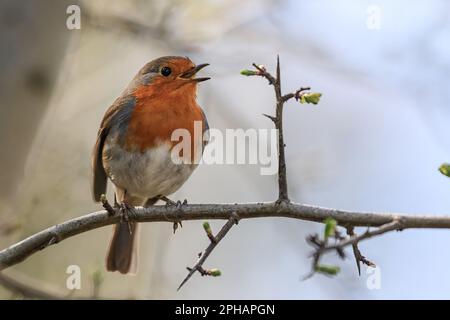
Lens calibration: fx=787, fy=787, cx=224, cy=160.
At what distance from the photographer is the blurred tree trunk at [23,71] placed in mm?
5090

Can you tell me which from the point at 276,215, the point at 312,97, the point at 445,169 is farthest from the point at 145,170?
the point at 445,169

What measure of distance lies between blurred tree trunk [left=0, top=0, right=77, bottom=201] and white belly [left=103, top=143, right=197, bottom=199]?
0.55m

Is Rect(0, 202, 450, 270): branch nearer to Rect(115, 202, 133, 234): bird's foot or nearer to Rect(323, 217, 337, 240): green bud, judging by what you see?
Rect(115, 202, 133, 234): bird's foot

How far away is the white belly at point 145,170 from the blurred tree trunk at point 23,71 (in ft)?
1.80

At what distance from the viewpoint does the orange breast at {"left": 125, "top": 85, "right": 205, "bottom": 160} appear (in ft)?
16.5

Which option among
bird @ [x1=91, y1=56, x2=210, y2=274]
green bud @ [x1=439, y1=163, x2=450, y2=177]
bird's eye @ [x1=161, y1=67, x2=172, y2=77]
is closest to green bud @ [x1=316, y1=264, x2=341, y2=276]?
green bud @ [x1=439, y1=163, x2=450, y2=177]

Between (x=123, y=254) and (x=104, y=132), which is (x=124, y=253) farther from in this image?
(x=104, y=132)

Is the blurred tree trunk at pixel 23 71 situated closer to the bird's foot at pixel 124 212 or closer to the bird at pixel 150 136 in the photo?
the bird at pixel 150 136

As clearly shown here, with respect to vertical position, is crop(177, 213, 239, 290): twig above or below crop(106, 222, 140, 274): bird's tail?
below

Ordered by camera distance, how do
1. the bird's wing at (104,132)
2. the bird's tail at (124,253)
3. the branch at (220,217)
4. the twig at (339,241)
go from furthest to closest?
the bird's tail at (124,253) → the bird's wing at (104,132) → the branch at (220,217) → the twig at (339,241)

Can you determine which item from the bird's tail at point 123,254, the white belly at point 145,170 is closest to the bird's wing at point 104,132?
the white belly at point 145,170

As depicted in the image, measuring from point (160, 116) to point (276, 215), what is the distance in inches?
76.0
